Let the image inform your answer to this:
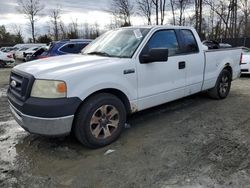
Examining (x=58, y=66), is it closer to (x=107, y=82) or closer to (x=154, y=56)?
(x=107, y=82)

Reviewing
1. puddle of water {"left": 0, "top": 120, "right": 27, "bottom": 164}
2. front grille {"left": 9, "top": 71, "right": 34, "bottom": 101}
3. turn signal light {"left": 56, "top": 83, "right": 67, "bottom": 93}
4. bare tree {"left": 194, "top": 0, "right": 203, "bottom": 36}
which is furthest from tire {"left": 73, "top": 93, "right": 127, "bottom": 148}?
bare tree {"left": 194, "top": 0, "right": 203, "bottom": 36}

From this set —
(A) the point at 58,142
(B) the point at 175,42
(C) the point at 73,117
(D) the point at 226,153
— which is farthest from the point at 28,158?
(B) the point at 175,42

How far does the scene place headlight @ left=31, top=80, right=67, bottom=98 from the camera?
361cm

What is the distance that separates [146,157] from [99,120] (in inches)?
34.8

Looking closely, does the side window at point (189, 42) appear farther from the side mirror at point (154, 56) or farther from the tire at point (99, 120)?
the tire at point (99, 120)

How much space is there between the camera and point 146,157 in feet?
12.5

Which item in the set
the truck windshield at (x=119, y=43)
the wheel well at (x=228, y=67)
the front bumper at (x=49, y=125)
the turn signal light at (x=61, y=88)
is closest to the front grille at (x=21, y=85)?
the front bumper at (x=49, y=125)

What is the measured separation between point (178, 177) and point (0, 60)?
18665mm

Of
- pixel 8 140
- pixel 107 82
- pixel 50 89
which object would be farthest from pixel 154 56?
pixel 8 140

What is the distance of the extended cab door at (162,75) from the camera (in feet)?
15.1

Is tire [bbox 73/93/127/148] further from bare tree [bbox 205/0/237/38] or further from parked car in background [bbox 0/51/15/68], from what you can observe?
bare tree [bbox 205/0/237/38]

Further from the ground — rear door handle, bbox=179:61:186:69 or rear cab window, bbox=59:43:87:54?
rear cab window, bbox=59:43:87:54

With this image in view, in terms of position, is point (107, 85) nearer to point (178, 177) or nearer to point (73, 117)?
point (73, 117)

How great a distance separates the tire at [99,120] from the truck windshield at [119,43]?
88 cm
